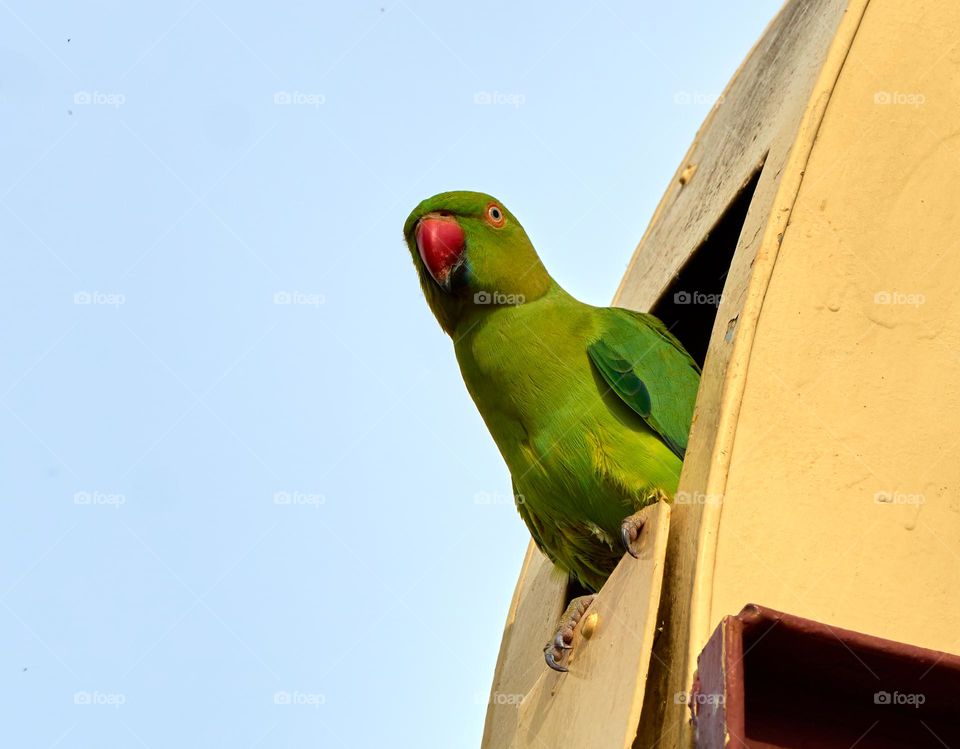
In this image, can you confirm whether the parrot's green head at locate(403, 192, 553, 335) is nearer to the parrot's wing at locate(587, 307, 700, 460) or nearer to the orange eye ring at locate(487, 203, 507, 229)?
the orange eye ring at locate(487, 203, 507, 229)

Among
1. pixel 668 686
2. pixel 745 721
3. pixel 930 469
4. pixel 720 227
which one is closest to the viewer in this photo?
pixel 745 721

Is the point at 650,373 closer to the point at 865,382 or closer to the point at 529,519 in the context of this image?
the point at 529,519

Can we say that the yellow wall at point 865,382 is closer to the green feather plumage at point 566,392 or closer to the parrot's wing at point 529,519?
the green feather plumage at point 566,392

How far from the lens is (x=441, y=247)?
245 inches

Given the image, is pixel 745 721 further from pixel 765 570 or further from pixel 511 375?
pixel 511 375

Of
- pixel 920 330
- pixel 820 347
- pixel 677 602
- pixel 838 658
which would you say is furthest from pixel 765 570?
pixel 920 330

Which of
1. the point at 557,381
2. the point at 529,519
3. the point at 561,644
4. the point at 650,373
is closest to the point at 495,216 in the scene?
the point at 557,381

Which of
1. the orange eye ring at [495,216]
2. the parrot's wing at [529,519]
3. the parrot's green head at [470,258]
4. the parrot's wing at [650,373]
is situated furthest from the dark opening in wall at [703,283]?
the parrot's wing at [529,519]

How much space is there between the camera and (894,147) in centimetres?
471

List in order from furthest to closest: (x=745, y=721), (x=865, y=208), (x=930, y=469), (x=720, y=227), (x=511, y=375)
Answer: (x=720, y=227) → (x=511, y=375) → (x=865, y=208) → (x=930, y=469) → (x=745, y=721)

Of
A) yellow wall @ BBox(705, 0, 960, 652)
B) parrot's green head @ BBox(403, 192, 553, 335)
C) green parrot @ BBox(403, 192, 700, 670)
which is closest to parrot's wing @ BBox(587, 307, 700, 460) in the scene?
green parrot @ BBox(403, 192, 700, 670)

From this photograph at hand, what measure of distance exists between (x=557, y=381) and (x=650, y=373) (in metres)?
0.44

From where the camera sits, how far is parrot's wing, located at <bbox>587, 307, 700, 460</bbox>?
551cm

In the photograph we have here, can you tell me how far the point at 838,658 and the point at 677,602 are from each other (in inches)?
26.3
